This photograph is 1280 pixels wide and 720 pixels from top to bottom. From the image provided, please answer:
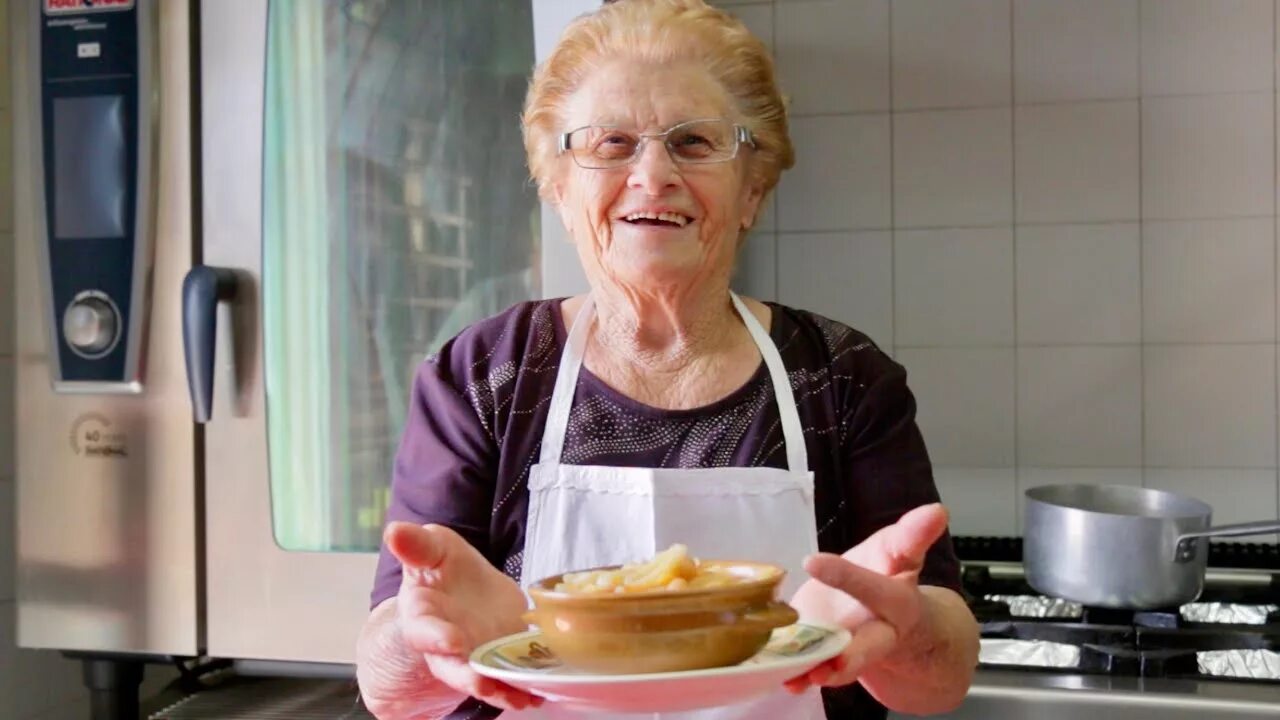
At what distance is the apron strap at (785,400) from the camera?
1146mm

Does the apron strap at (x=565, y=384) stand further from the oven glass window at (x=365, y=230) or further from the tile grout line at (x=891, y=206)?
the tile grout line at (x=891, y=206)

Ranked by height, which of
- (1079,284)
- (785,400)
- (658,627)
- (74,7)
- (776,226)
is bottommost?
(658,627)

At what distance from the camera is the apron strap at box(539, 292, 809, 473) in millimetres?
1146

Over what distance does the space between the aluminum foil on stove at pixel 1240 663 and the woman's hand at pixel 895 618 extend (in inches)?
19.9

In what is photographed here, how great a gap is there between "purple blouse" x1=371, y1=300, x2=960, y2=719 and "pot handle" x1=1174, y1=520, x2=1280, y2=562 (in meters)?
0.52

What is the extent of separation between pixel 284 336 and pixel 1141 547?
111 centimetres

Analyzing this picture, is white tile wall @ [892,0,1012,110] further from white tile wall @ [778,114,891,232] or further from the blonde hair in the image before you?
the blonde hair

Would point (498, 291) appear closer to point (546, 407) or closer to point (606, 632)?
point (546, 407)

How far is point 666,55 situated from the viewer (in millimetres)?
1131

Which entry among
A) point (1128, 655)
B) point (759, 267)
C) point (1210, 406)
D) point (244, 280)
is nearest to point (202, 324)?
point (244, 280)

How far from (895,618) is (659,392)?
0.38 m

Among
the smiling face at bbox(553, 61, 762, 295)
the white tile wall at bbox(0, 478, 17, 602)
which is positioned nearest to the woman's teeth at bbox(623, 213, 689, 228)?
the smiling face at bbox(553, 61, 762, 295)

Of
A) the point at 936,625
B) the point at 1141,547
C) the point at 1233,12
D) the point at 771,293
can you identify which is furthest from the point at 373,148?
the point at 1233,12

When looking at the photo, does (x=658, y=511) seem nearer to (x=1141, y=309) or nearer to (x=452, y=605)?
(x=452, y=605)
